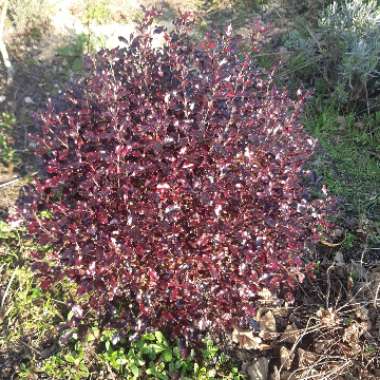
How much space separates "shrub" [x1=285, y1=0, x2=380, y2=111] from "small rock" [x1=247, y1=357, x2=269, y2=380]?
281 cm

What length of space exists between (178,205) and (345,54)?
2921 millimetres

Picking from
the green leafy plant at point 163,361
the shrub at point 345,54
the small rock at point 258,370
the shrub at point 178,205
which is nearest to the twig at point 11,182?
the shrub at point 178,205

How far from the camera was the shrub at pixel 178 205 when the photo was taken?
2.41 m

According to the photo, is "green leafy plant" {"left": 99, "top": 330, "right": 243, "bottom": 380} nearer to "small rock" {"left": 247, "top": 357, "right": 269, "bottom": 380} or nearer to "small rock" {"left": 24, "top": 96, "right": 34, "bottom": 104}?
"small rock" {"left": 247, "top": 357, "right": 269, "bottom": 380}

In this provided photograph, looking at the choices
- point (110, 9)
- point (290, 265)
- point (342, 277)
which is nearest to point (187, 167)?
point (290, 265)

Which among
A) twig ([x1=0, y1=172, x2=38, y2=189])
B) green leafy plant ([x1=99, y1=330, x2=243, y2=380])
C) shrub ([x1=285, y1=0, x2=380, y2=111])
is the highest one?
shrub ([x1=285, y1=0, x2=380, y2=111])

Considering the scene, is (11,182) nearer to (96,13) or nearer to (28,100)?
(28,100)

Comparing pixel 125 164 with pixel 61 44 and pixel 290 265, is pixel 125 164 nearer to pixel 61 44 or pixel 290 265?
pixel 290 265

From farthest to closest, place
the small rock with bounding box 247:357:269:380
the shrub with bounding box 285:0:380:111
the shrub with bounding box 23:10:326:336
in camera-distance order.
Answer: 1. the shrub with bounding box 285:0:380:111
2. the small rock with bounding box 247:357:269:380
3. the shrub with bounding box 23:10:326:336

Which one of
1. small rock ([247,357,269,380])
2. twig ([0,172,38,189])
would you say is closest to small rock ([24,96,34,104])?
twig ([0,172,38,189])

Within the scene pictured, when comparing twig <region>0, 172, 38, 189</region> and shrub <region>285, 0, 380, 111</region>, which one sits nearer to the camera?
twig <region>0, 172, 38, 189</region>

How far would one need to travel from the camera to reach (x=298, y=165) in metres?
2.81

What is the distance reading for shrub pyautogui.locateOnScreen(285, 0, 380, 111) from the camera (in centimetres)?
426

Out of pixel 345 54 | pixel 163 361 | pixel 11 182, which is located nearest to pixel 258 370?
pixel 163 361
